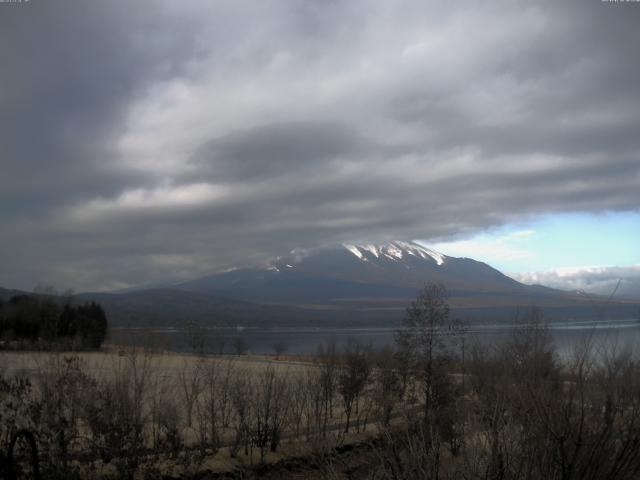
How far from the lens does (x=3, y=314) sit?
68062 millimetres

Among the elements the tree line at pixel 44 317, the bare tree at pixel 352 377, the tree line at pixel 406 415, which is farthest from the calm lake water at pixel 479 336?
the tree line at pixel 44 317

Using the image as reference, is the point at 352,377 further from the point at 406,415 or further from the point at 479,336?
the point at 406,415

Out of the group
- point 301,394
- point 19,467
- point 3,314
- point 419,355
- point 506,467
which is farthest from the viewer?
point 3,314

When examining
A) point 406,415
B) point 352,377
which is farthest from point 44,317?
point 406,415

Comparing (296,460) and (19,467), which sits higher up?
(19,467)

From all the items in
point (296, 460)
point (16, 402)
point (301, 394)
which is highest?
point (16, 402)

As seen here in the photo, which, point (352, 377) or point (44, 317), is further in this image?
point (44, 317)

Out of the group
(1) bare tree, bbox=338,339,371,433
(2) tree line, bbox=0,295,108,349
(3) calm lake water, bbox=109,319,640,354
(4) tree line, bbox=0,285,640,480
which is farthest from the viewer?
(2) tree line, bbox=0,295,108,349

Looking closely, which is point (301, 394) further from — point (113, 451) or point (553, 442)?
point (553, 442)

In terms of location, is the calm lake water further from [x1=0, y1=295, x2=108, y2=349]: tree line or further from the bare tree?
[x1=0, y1=295, x2=108, y2=349]: tree line

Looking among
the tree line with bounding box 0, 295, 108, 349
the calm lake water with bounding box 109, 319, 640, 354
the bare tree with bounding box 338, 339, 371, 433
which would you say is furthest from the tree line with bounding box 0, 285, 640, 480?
the tree line with bounding box 0, 295, 108, 349

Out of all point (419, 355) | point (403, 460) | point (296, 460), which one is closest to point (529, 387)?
point (403, 460)

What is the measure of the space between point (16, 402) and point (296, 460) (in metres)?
10.4

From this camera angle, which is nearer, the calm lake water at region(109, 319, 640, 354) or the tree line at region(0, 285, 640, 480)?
the tree line at region(0, 285, 640, 480)
